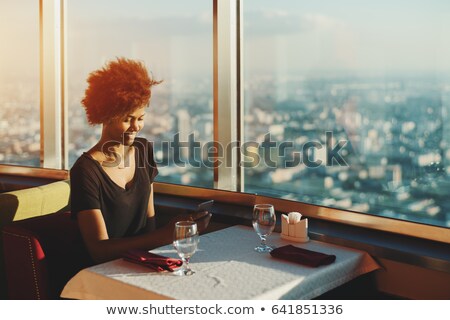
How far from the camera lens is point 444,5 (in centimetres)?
248

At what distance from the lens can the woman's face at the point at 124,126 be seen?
2.70 metres

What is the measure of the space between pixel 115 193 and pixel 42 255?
1.47 feet

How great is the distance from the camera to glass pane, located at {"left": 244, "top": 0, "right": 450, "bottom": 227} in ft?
8.30

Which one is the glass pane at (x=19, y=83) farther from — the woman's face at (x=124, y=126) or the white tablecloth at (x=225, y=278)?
the white tablecloth at (x=225, y=278)

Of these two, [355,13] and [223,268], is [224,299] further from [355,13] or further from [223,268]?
[355,13]

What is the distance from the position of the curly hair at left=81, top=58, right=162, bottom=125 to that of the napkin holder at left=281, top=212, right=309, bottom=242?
87 centimetres

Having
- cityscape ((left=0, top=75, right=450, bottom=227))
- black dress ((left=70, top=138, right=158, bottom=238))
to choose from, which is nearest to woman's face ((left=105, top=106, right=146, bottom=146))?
black dress ((left=70, top=138, right=158, bottom=238))

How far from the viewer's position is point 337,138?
2.87 metres

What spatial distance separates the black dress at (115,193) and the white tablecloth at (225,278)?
44cm

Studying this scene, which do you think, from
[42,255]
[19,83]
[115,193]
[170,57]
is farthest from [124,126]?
[19,83]

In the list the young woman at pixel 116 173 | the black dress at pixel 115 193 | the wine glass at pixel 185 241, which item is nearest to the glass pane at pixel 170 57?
the black dress at pixel 115 193

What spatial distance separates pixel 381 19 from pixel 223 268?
4.49 ft

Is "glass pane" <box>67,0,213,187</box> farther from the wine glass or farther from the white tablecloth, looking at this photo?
the wine glass

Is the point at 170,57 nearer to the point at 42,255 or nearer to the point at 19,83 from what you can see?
the point at 19,83
